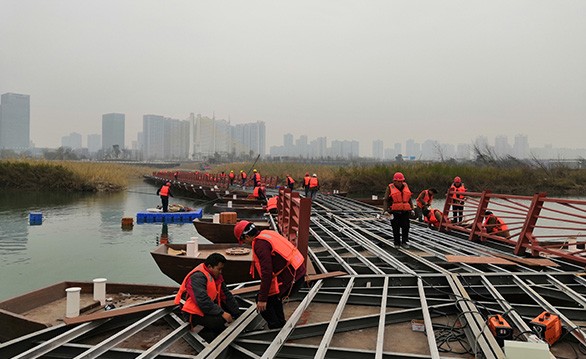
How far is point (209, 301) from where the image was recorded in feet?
14.1

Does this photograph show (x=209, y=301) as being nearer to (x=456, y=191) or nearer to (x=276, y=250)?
(x=276, y=250)

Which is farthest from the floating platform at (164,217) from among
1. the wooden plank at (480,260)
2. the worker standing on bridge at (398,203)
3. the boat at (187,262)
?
the wooden plank at (480,260)

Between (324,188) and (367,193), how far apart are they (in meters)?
3.98

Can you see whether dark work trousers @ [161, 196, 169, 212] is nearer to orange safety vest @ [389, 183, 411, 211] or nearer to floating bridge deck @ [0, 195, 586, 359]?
orange safety vest @ [389, 183, 411, 211]

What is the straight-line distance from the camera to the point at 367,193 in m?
39.1

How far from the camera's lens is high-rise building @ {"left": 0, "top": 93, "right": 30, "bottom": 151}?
173625 millimetres

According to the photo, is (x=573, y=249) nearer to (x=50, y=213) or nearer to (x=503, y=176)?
(x=50, y=213)

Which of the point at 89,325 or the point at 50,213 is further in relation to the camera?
the point at 50,213

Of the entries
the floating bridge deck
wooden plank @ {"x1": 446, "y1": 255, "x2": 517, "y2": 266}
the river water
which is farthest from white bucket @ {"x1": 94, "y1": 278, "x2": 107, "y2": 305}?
wooden plank @ {"x1": 446, "y1": 255, "x2": 517, "y2": 266}

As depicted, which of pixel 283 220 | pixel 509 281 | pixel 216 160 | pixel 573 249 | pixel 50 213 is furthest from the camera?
pixel 216 160

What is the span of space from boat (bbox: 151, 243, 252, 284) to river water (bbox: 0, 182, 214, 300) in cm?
213

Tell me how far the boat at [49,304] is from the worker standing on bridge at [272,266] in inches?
99.7

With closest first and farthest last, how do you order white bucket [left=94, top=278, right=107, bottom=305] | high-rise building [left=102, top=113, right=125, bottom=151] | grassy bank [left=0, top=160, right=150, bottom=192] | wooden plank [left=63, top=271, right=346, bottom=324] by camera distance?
wooden plank [left=63, top=271, right=346, bottom=324], white bucket [left=94, top=278, right=107, bottom=305], grassy bank [left=0, top=160, right=150, bottom=192], high-rise building [left=102, top=113, right=125, bottom=151]

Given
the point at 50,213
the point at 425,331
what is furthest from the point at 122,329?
the point at 50,213
